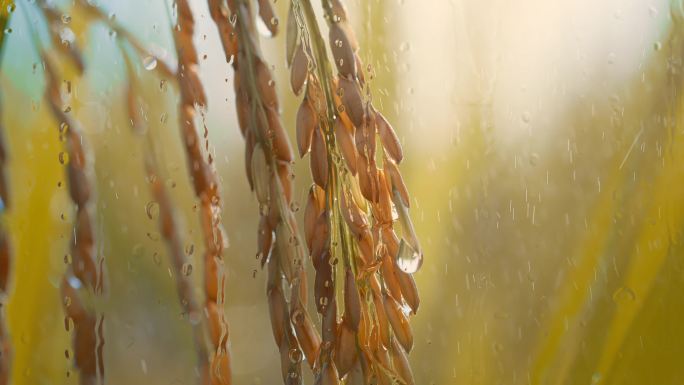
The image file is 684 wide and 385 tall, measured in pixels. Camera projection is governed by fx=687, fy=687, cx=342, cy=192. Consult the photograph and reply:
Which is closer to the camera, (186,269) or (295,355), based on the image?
(295,355)

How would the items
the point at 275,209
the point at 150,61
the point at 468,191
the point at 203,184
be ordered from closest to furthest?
the point at 275,209 → the point at 203,184 → the point at 150,61 → the point at 468,191

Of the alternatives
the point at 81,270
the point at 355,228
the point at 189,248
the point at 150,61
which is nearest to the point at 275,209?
the point at 355,228

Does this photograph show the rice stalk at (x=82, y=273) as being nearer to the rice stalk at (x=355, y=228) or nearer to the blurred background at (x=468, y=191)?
the rice stalk at (x=355, y=228)

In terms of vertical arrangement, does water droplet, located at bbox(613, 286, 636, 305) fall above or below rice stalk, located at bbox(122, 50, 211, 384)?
below

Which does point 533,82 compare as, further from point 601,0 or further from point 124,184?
point 124,184

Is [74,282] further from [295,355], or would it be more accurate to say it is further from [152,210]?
[152,210]

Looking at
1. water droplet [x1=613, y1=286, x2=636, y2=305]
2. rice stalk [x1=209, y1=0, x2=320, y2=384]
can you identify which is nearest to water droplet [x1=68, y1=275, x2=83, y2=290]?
rice stalk [x1=209, y1=0, x2=320, y2=384]

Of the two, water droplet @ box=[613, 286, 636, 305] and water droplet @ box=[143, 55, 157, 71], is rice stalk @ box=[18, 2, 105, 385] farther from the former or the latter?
water droplet @ box=[613, 286, 636, 305]

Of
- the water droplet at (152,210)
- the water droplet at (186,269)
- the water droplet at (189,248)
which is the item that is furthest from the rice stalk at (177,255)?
the water droplet at (189,248)
